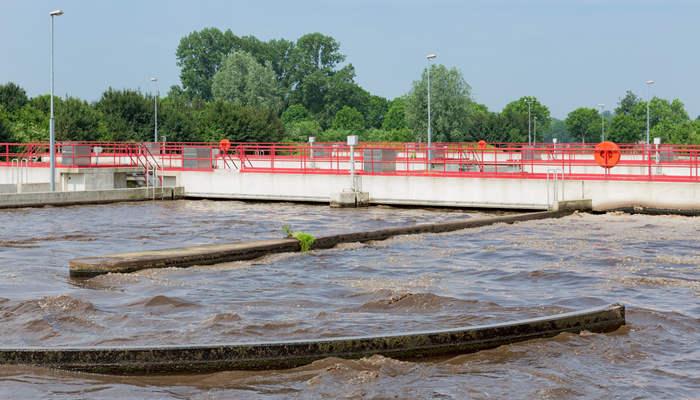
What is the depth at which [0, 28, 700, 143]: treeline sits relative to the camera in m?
71.3

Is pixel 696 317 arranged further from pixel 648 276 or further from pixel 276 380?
pixel 276 380

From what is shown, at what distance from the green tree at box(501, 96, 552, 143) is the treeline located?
0.71 feet

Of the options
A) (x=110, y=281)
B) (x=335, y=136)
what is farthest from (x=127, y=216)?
(x=335, y=136)

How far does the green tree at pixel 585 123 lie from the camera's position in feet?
561

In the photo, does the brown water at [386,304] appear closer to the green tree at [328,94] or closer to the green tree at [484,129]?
the green tree at [484,129]

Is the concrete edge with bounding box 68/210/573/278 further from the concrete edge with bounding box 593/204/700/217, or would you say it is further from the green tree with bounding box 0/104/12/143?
the green tree with bounding box 0/104/12/143

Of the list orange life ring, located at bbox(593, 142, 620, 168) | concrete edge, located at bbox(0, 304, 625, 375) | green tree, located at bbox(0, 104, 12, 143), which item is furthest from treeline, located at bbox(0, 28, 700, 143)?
concrete edge, located at bbox(0, 304, 625, 375)

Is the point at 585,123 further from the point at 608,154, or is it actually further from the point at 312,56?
the point at 608,154

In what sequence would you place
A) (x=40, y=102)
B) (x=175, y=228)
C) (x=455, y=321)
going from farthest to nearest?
(x=40, y=102) → (x=175, y=228) → (x=455, y=321)

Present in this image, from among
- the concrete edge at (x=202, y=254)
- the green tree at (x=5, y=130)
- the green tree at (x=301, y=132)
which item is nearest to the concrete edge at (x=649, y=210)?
the concrete edge at (x=202, y=254)

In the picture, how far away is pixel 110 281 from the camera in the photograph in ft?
51.1

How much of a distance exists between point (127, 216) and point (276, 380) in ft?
71.0

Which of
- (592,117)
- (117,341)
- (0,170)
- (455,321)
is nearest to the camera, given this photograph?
(117,341)

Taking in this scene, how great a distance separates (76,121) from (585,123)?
12340 centimetres
